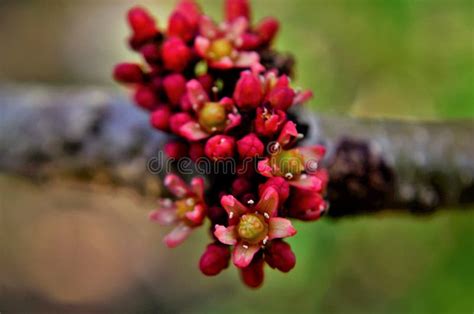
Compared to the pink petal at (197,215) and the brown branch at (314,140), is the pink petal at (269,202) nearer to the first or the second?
the pink petal at (197,215)

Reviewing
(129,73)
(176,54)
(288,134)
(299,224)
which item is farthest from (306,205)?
(299,224)

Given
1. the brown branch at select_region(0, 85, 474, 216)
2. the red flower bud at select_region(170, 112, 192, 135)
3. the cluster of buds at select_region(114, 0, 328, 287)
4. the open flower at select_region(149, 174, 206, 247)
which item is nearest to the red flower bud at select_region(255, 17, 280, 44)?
the cluster of buds at select_region(114, 0, 328, 287)

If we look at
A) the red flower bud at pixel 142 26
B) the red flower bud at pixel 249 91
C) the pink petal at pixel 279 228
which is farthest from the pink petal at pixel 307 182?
the red flower bud at pixel 142 26

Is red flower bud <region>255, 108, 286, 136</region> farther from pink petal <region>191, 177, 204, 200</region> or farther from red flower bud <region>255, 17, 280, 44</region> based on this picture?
red flower bud <region>255, 17, 280, 44</region>

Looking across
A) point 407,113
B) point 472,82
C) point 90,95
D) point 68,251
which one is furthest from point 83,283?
point 472,82

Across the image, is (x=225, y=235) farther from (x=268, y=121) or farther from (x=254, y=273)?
(x=268, y=121)
